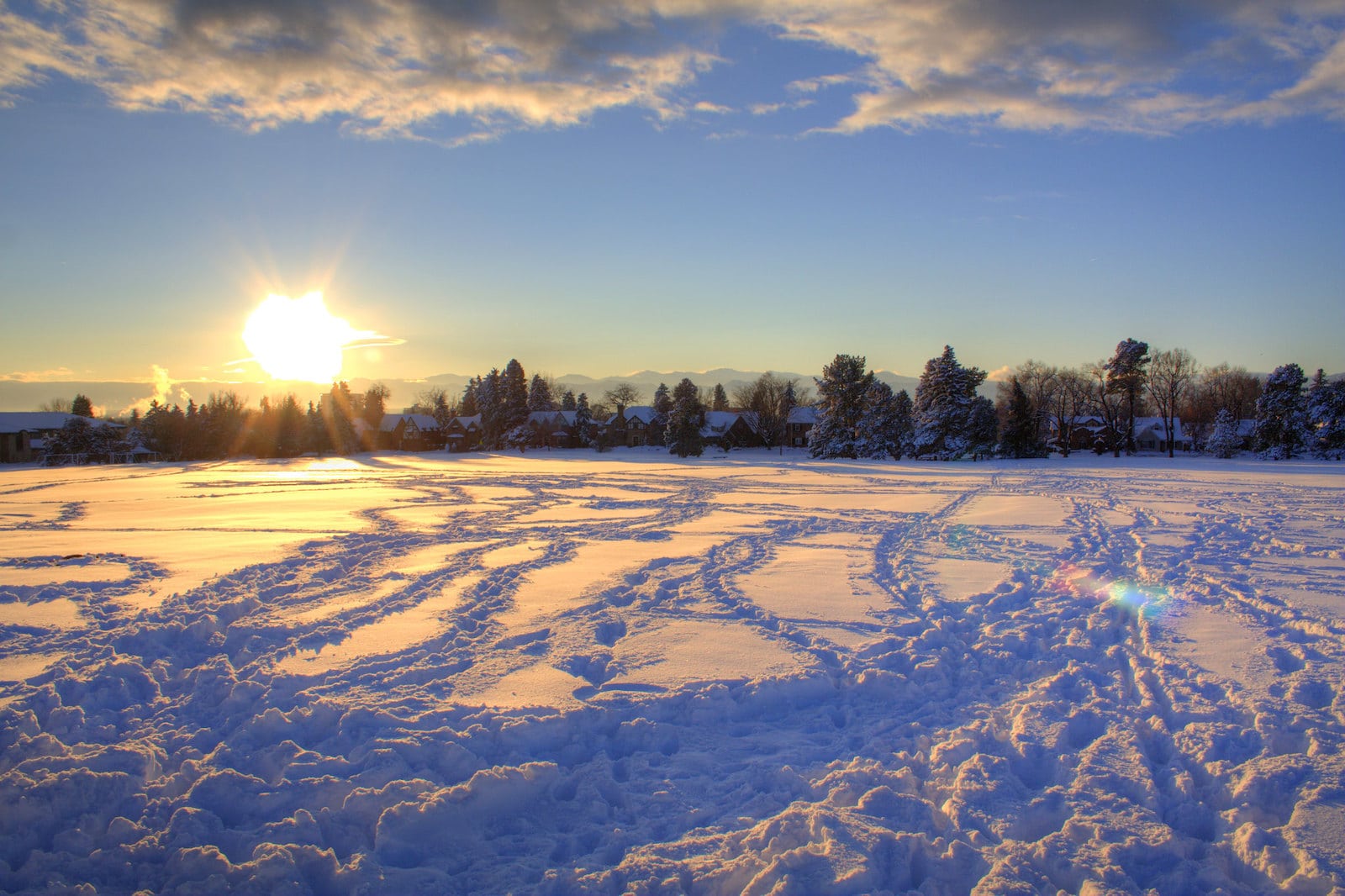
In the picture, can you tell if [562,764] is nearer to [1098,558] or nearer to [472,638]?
[472,638]

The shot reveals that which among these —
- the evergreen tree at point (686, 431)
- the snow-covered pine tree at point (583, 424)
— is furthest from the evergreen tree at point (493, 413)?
the evergreen tree at point (686, 431)

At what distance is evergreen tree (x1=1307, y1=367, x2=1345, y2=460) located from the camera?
4553 cm

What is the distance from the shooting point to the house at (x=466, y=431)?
75.7 m

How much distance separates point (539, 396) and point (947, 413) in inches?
1924

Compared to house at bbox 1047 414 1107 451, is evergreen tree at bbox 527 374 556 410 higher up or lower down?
higher up

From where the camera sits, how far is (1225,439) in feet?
167

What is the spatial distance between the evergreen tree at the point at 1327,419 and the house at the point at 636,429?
2020 inches

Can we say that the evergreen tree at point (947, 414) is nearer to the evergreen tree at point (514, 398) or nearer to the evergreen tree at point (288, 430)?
the evergreen tree at point (514, 398)

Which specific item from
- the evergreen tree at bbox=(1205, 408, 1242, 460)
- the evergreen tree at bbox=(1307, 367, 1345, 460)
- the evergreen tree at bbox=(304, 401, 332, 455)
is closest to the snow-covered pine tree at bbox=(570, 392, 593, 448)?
the evergreen tree at bbox=(304, 401, 332, 455)

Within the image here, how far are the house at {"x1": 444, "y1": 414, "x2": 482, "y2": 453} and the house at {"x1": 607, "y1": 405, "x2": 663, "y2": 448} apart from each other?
1491 cm

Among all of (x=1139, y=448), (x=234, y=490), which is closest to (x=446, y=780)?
(x=234, y=490)

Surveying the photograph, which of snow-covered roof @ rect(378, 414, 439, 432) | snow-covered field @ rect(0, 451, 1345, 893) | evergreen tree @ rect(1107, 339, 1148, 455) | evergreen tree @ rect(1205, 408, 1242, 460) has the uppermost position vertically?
evergreen tree @ rect(1107, 339, 1148, 455)

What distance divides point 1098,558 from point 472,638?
30.3ft

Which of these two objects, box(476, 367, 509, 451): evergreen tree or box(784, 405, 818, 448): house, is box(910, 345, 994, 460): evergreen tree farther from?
box(476, 367, 509, 451): evergreen tree
